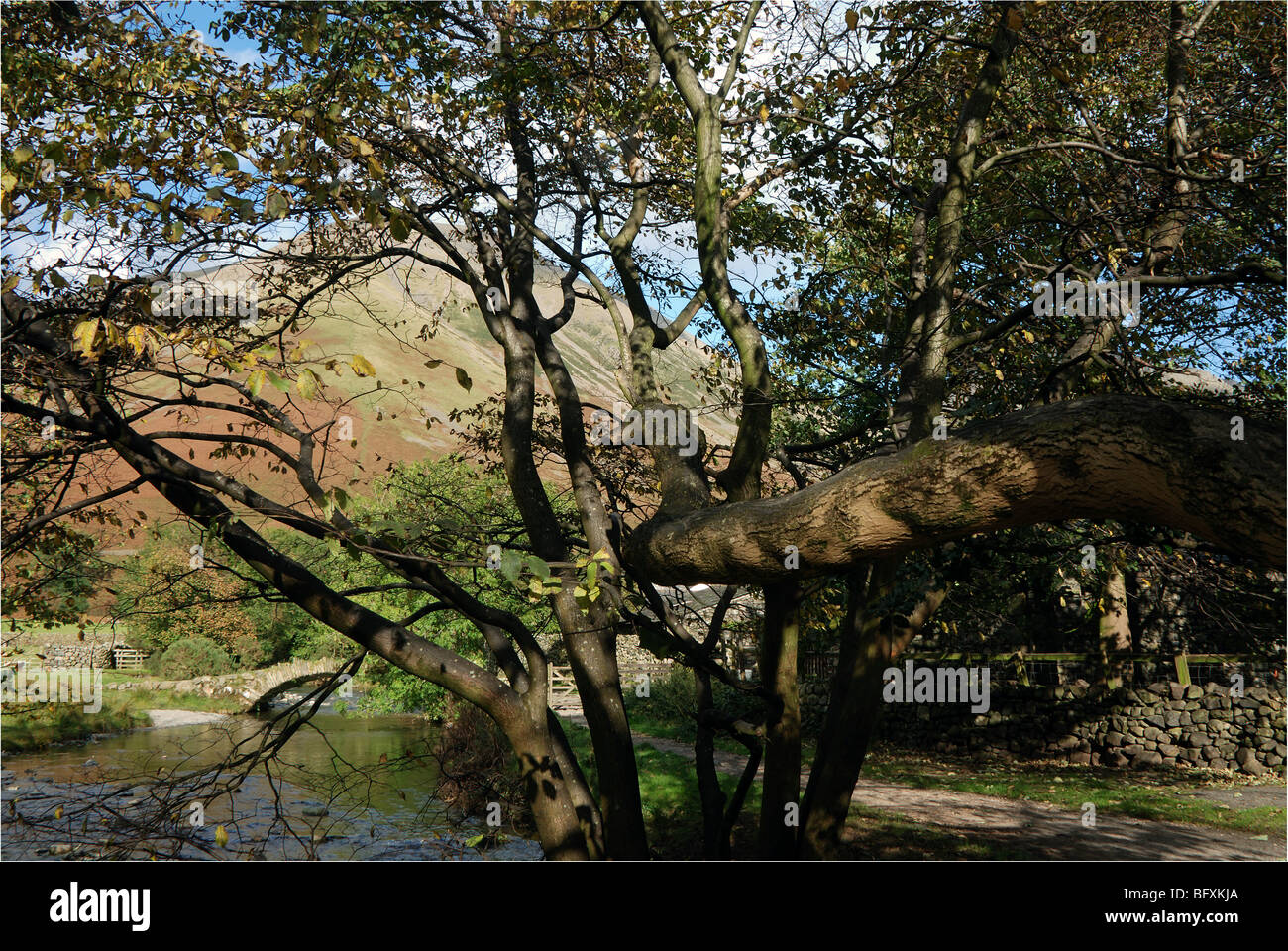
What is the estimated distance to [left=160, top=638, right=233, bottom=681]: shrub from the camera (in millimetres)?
34250

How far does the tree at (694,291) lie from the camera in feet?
11.7

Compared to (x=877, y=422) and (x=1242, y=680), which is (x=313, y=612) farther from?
(x=1242, y=680)

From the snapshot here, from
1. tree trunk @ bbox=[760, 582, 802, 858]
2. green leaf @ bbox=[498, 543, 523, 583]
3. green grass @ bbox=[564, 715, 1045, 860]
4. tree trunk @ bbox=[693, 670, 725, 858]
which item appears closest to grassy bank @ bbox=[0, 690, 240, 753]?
green grass @ bbox=[564, 715, 1045, 860]

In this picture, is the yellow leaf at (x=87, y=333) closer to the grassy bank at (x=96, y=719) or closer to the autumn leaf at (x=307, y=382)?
the autumn leaf at (x=307, y=382)

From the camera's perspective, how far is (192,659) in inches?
1364

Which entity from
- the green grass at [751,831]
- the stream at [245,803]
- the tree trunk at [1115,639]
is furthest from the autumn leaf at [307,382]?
the tree trunk at [1115,639]

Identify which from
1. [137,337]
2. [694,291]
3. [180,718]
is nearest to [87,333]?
[137,337]

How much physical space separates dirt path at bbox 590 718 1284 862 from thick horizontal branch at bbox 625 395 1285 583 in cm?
845

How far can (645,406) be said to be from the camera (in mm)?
6398

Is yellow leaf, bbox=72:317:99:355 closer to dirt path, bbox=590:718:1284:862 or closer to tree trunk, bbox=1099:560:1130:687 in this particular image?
dirt path, bbox=590:718:1284:862

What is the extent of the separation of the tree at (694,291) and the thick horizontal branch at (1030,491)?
0.01 m

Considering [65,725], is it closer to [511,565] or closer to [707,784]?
[707,784]

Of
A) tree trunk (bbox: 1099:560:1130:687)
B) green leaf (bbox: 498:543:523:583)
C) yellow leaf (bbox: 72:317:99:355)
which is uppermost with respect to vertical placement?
yellow leaf (bbox: 72:317:99:355)

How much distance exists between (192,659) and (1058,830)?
32399mm
